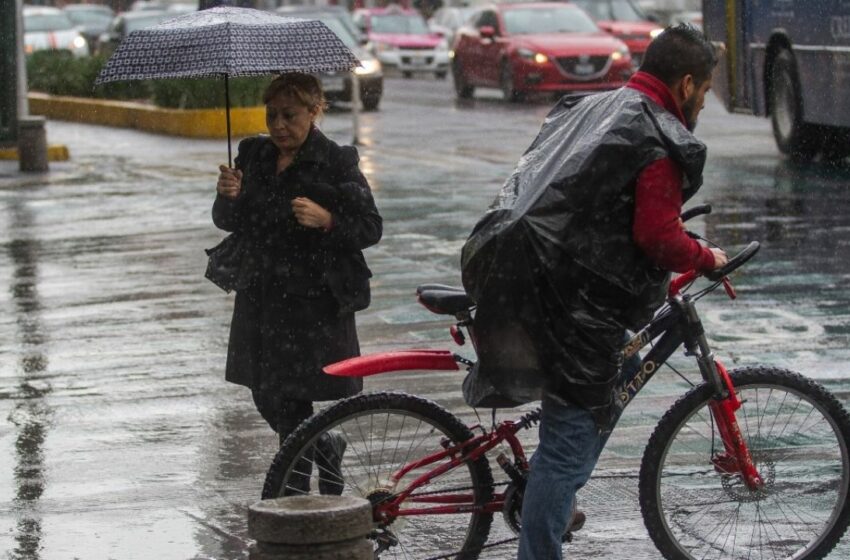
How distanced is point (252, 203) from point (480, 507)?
1309 mm

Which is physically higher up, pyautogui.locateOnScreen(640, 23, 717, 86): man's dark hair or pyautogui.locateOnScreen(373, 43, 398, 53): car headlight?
pyautogui.locateOnScreen(373, 43, 398, 53): car headlight

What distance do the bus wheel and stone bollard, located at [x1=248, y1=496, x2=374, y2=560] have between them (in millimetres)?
14769

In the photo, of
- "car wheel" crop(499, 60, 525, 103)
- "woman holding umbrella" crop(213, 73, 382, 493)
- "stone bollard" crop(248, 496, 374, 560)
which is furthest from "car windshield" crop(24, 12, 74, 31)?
"stone bollard" crop(248, 496, 374, 560)

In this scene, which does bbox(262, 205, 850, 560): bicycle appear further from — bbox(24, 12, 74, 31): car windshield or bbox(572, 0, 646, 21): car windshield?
bbox(24, 12, 74, 31): car windshield

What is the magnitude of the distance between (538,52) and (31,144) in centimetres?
1190

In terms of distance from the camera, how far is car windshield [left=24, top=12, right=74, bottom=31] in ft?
136

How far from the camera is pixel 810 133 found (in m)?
19.2

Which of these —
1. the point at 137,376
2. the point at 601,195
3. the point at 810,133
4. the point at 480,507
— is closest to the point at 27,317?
the point at 137,376

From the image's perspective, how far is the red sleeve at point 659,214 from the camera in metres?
4.75

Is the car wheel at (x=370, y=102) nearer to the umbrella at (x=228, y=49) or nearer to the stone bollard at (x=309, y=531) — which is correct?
the umbrella at (x=228, y=49)

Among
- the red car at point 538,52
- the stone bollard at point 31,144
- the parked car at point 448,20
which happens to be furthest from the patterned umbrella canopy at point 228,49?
the parked car at point 448,20

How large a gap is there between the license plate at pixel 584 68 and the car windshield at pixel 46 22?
1708 centimetres

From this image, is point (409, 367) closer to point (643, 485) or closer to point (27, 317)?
point (643, 485)

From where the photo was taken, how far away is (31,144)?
64.6 ft
